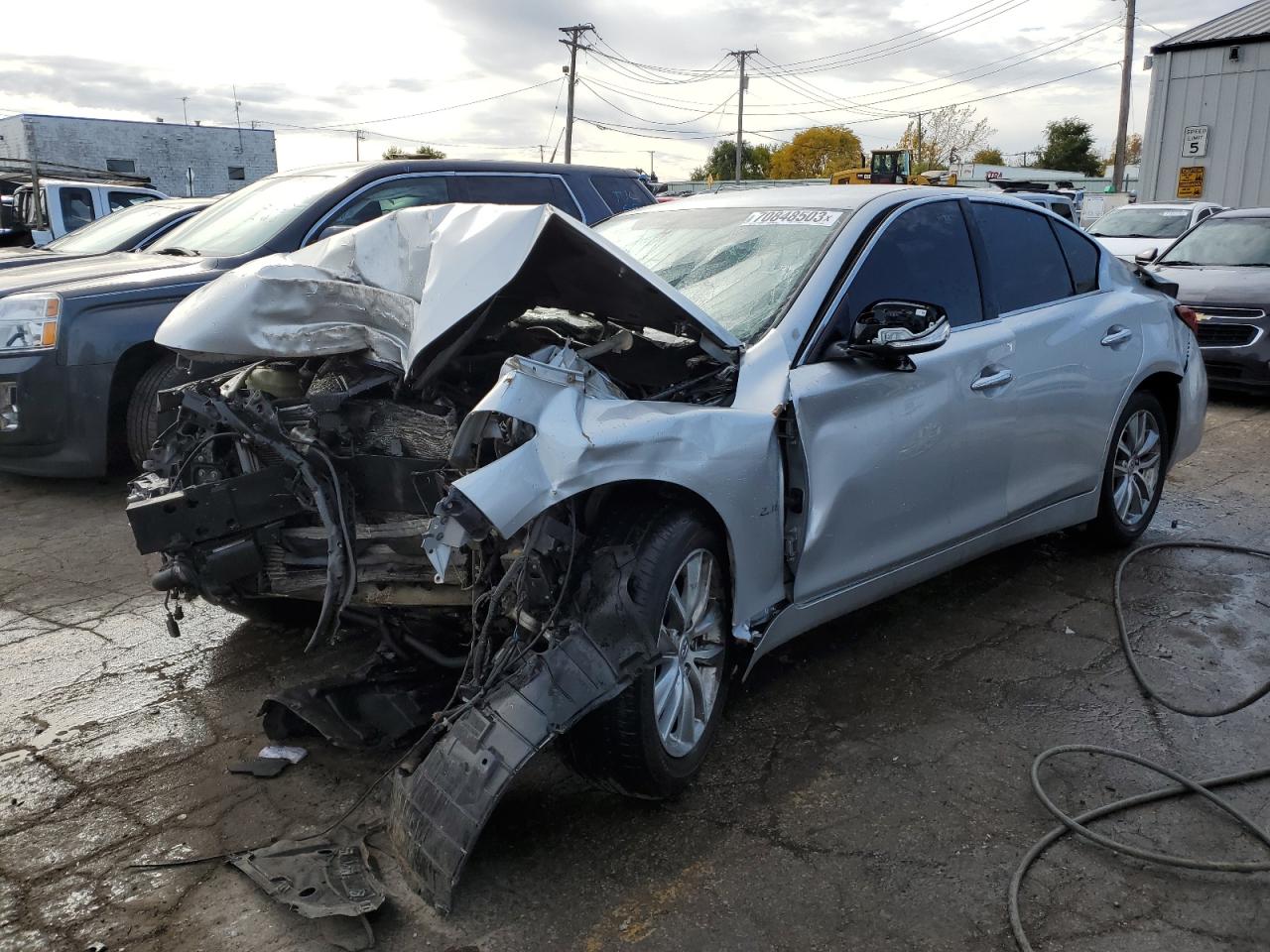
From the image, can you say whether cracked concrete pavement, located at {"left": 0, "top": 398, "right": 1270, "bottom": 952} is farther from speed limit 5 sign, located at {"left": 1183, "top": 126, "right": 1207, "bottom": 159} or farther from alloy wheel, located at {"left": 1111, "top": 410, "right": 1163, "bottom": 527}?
speed limit 5 sign, located at {"left": 1183, "top": 126, "right": 1207, "bottom": 159}

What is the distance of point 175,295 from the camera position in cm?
610

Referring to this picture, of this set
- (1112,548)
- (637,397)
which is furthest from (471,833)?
(1112,548)

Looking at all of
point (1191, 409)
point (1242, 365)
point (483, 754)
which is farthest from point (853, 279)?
point (1242, 365)

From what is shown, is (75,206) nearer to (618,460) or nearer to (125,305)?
(125,305)

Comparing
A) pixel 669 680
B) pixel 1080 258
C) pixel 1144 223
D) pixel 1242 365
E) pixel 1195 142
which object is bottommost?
pixel 1242 365

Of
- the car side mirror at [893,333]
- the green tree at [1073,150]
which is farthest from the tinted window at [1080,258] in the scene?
the green tree at [1073,150]

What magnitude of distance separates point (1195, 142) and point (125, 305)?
23.0 metres

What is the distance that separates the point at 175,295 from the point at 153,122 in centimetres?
4578

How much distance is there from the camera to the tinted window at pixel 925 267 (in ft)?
12.1

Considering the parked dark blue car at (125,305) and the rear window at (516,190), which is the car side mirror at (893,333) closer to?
the parked dark blue car at (125,305)

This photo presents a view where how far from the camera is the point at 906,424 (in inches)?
141

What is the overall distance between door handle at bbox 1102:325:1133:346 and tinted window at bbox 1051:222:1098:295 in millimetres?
212

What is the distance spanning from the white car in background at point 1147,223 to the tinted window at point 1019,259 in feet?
32.0

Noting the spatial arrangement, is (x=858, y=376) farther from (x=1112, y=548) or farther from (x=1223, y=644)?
(x=1112, y=548)
